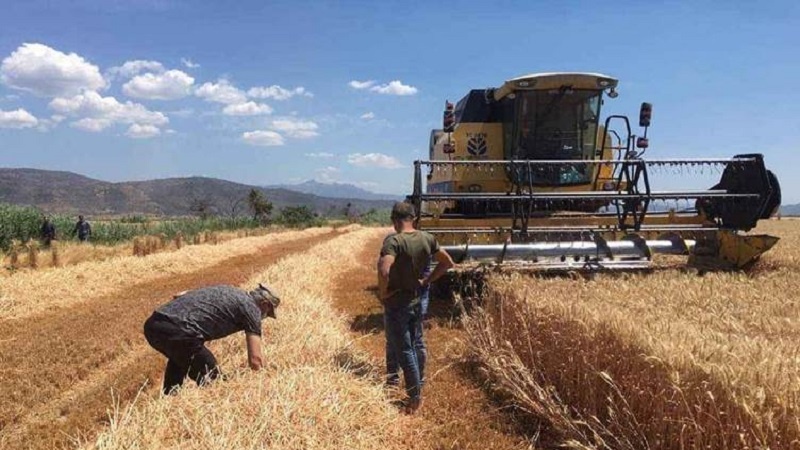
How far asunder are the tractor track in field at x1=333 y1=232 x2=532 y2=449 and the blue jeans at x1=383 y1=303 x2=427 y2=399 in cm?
30

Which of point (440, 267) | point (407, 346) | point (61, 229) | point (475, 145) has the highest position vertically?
point (475, 145)

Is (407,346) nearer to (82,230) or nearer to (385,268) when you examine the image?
(385,268)

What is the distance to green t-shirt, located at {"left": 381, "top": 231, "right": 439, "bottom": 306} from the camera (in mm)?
5102

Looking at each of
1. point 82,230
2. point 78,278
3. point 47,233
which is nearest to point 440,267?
point 78,278

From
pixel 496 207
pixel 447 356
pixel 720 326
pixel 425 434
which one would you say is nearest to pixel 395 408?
pixel 425 434

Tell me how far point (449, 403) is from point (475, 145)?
713 centimetres

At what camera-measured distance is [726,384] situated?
287 centimetres

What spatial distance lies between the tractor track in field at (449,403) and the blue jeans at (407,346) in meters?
0.30

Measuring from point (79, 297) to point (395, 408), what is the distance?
937 cm

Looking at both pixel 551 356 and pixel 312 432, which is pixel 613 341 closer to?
pixel 551 356

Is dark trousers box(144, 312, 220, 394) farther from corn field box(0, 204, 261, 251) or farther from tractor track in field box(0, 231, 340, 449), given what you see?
corn field box(0, 204, 261, 251)

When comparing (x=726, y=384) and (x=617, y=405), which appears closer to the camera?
(x=726, y=384)

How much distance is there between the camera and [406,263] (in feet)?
16.8

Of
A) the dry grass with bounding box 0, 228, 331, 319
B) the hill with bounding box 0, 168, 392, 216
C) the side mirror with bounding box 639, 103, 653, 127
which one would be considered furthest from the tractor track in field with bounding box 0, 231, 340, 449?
the hill with bounding box 0, 168, 392, 216
